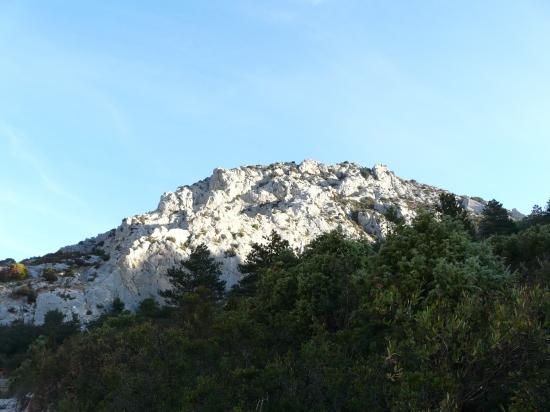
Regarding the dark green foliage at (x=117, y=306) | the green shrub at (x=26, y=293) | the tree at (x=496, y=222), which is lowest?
the dark green foliage at (x=117, y=306)

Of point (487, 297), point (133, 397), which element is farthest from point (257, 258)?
point (487, 297)

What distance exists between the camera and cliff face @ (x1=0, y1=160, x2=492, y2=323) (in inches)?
2589

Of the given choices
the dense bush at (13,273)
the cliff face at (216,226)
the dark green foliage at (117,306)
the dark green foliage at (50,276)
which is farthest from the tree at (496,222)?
the dense bush at (13,273)

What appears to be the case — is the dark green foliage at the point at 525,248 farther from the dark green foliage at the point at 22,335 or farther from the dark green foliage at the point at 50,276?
the dark green foliage at the point at 50,276

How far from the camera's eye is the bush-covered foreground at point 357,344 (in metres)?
8.94

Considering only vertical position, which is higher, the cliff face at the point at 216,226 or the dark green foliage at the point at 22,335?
the cliff face at the point at 216,226

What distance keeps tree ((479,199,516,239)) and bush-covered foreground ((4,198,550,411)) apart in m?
31.4

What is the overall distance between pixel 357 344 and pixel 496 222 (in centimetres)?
4801

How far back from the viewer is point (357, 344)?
13.1m

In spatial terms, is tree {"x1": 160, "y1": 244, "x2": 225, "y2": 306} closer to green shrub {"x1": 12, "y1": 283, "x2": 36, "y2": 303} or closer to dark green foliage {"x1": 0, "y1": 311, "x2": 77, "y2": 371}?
dark green foliage {"x1": 0, "y1": 311, "x2": 77, "y2": 371}

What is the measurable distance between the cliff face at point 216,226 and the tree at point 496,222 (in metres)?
12.1

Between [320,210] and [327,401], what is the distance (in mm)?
82058

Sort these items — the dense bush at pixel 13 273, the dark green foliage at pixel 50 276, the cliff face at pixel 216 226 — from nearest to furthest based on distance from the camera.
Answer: the cliff face at pixel 216 226, the dark green foliage at pixel 50 276, the dense bush at pixel 13 273

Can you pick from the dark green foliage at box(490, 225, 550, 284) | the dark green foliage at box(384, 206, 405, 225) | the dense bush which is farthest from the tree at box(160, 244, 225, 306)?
the dense bush
